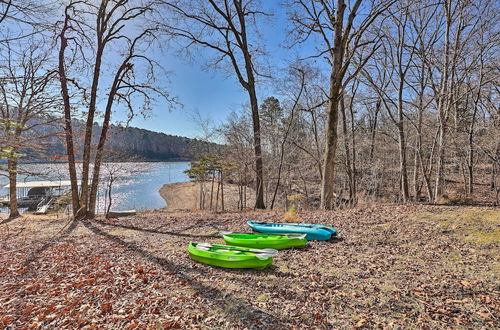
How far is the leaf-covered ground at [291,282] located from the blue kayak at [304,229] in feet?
0.68

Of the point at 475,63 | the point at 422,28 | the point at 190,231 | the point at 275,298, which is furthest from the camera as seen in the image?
the point at 422,28

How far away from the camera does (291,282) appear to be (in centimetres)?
361

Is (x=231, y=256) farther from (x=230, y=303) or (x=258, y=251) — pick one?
(x=230, y=303)

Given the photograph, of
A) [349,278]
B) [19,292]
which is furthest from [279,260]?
[19,292]

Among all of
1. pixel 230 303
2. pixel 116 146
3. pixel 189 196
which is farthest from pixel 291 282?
pixel 189 196

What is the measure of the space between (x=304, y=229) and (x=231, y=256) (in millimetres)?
2090

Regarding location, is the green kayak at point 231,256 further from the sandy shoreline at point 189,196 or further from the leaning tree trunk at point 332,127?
the sandy shoreline at point 189,196

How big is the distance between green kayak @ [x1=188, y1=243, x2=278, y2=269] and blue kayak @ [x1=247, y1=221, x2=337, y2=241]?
1.45 m

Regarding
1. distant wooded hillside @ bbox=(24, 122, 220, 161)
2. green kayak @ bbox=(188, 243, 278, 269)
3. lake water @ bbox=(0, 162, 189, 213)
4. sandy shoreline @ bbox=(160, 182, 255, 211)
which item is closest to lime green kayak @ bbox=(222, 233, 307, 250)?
green kayak @ bbox=(188, 243, 278, 269)

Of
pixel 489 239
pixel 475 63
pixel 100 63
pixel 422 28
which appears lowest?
pixel 489 239

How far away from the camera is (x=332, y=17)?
8.08 m

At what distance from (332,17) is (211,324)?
895 centimetres

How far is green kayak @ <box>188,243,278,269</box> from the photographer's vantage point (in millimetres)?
4090

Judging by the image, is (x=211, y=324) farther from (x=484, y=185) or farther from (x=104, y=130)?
(x=484, y=185)
